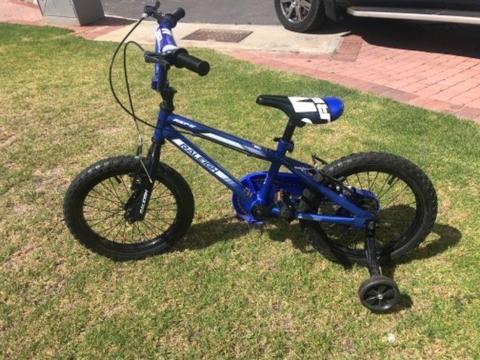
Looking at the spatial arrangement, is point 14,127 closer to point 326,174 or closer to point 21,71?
point 21,71

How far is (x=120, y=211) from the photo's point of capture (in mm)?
3463

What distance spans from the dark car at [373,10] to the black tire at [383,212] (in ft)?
10.7

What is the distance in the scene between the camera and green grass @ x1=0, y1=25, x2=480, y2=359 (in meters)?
2.54

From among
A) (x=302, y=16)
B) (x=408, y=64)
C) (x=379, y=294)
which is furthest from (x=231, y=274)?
(x=302, y=16)

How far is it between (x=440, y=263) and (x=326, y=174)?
0.95 meters

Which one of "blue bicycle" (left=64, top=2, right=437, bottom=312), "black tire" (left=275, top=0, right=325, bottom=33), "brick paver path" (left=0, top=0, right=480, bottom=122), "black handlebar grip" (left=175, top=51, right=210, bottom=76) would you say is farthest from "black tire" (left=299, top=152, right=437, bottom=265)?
"black tire" (left=275, top=0, right=325, bottom=33)

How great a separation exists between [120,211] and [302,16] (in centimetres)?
465

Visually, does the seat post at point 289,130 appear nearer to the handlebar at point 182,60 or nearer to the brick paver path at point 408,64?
the handlebar at point 182,60

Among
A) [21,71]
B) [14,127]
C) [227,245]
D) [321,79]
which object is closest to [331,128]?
[321,79]

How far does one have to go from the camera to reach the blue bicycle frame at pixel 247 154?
261 centimetres

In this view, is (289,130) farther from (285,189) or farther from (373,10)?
(373,10)

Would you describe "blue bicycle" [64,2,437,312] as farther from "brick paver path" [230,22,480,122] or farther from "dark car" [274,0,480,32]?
"dark car" [274,0,480,32]

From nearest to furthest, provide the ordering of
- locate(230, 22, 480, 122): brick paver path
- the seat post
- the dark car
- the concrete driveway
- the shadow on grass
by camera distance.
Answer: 1. the seat post
2. the shadow on grass
3. locate(230, 22, 480, 122): brick paver path
4. the dark car
5. the concrete driveway

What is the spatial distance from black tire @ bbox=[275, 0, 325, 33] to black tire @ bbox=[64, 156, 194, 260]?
4.35 meters
